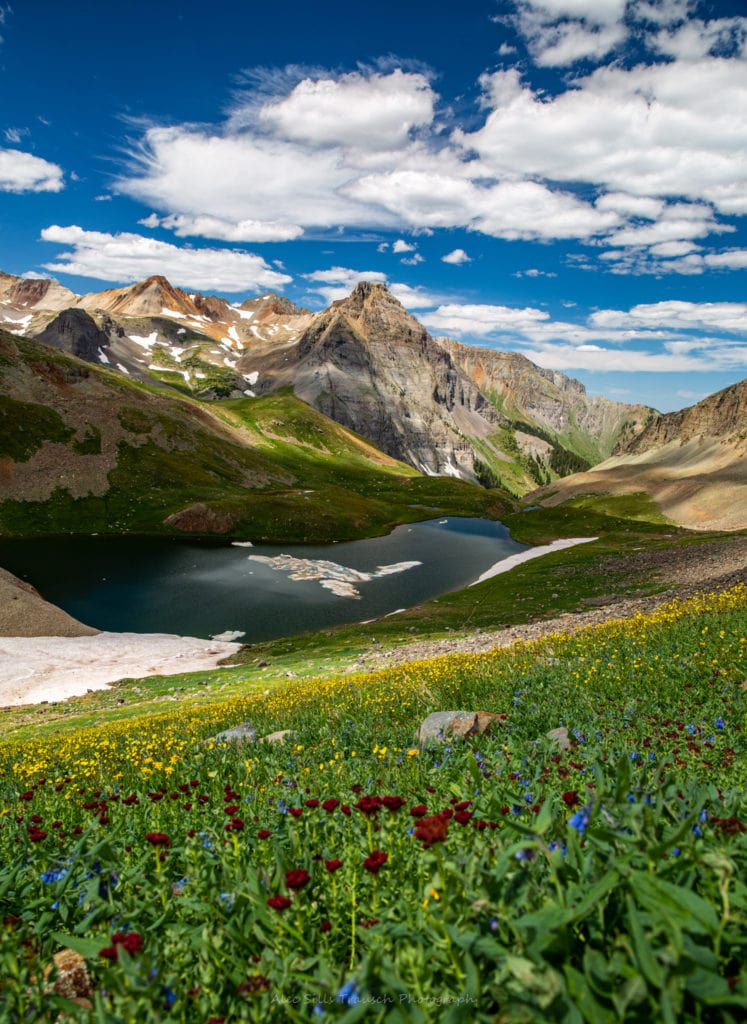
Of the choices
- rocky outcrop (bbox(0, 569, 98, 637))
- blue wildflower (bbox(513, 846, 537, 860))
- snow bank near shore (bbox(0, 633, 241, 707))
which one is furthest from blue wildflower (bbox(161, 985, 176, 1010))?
rocky outcrop (bbox(0, 569, 98, 637))

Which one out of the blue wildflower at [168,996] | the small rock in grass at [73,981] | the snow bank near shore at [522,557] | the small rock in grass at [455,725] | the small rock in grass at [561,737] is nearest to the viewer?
the blue wildflower at [168,996]

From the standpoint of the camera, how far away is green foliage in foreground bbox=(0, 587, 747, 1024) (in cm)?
266

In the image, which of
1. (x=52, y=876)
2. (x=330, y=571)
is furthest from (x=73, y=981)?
(x=330, y=571)

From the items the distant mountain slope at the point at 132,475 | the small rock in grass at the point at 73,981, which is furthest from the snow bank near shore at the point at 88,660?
the distant mountain slope at the point at 132,475

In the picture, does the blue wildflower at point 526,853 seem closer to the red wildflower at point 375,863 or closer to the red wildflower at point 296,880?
the red wildflower at point 375,863

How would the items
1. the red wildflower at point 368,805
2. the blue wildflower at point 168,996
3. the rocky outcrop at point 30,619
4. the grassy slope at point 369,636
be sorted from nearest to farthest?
the blue wildflower at point 168,996
the red wildflower at point 368,805
the grassy slope at point 369,636
the rocky outcrop at point 30,619

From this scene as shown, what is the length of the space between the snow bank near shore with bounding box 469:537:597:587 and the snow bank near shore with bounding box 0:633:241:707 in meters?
43.5

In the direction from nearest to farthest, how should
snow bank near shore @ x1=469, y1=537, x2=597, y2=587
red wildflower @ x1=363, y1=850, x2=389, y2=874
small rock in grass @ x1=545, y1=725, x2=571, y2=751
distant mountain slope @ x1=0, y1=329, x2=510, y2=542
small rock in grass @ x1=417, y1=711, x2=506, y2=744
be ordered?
1. red wildflower @ x1=363, y1=850, x2=389, y2=874
2. small rock in grass @ x1=545, y1=725, x2=571, y2=751
3. small rock in grass @ x1=417, y1=711, x2=506, y2=744
4. snow bank near shore @ x1=469, y1=537, x2=597, y2=587
5. distant mountain slope @ x1=0, y1=329, x2=510, y2=542

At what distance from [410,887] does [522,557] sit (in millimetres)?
103367

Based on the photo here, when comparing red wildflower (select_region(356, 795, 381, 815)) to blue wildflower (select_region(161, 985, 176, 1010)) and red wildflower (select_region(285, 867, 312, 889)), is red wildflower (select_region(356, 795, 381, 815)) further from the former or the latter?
blue wildflower (select_region(161, 985, 176, 1010))

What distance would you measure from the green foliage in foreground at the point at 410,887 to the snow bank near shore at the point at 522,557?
241ft

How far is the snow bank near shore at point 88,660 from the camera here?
4050 centimetres

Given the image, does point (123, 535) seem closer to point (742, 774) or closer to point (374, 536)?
point (374, 536)

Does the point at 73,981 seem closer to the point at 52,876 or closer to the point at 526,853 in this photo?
the point at 52,876
